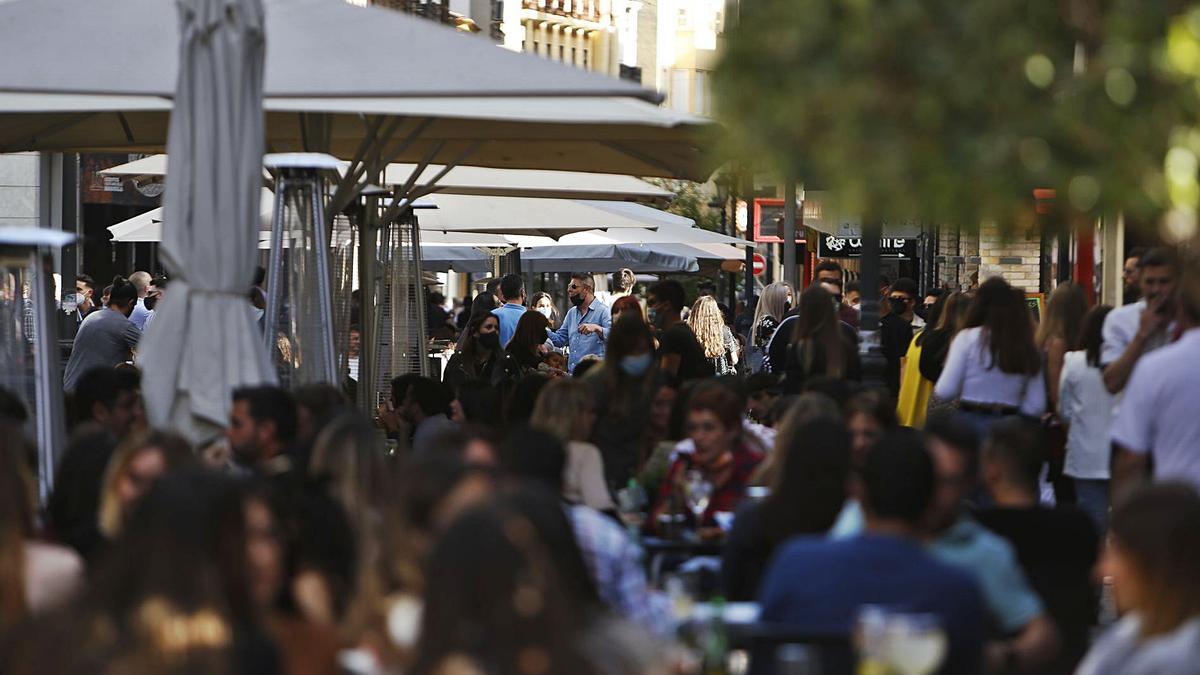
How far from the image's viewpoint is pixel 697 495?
27.3 feet

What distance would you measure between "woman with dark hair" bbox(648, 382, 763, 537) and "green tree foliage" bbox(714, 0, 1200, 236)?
3684mm

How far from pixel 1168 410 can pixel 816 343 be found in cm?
401

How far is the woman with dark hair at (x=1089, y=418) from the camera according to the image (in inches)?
410

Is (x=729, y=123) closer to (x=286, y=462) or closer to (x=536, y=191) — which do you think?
(x=286, y=462)

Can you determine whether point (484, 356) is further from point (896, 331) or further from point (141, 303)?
point (141, 303)

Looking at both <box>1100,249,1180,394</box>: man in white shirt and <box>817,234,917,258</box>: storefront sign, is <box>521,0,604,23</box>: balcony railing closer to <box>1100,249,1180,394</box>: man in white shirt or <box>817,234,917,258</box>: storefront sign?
<box>817,234,917,258</box>: storefront sign

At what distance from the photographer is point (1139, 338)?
31.0 ft

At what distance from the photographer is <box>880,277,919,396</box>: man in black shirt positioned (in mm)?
14273

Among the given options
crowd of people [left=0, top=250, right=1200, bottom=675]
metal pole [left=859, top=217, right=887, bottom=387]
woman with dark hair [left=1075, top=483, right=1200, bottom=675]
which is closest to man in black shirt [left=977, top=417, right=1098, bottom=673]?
crowd of people [left=0, top=250, right=1200, bottom=675]

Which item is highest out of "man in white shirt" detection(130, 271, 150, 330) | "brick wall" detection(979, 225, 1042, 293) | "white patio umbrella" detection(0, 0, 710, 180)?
"white patio umbrella" detection(0, 0, 710, 180)

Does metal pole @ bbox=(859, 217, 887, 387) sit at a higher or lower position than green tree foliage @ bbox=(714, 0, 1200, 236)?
lower

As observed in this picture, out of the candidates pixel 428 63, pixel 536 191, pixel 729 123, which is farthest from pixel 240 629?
pixel 536 191

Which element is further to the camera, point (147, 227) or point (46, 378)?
point (147, 227)

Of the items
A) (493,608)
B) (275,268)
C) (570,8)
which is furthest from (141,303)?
(570,8)
